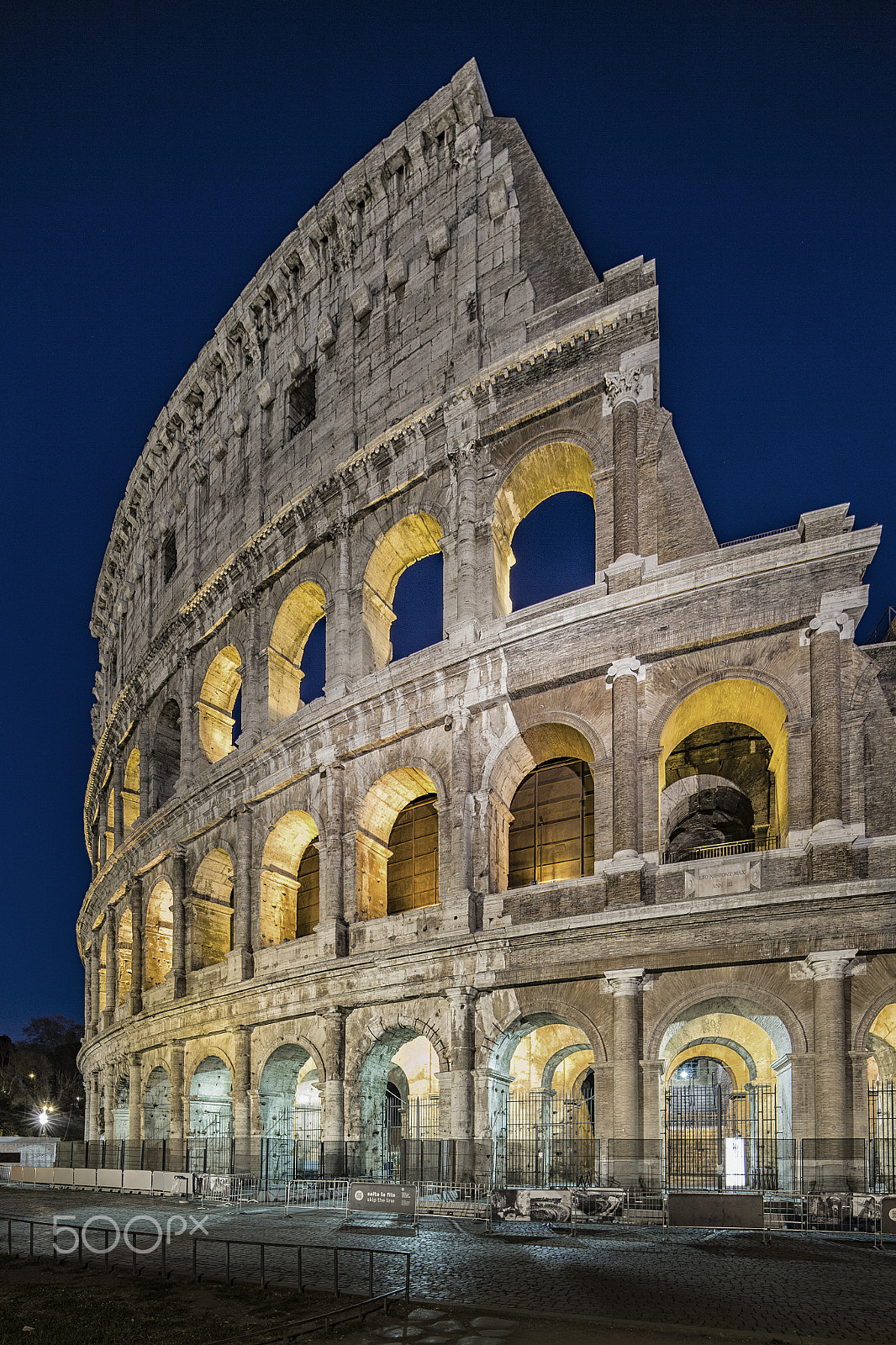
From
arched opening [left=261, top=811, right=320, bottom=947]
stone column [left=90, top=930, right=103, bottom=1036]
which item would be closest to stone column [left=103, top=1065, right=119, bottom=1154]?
stone column [left=90, top=930, right=103, bottom=1036]

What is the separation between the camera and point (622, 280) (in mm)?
18781

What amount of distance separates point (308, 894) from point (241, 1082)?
4.27 meters

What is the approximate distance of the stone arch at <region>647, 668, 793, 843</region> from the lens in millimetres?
16359

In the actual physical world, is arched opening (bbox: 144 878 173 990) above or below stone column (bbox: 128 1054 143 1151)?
above

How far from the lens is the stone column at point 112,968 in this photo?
29.1 metres

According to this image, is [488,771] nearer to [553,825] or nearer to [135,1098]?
[553,825]

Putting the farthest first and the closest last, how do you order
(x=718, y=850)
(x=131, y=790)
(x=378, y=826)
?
(x=131, y=790) < (x=378, y=826) < (x=718, y=850)

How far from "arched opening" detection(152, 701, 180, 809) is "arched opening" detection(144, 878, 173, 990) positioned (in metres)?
2.55

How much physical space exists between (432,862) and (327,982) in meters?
3.27

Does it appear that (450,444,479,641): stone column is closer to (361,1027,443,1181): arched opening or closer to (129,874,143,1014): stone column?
(361,1027,443,1181): arched opening

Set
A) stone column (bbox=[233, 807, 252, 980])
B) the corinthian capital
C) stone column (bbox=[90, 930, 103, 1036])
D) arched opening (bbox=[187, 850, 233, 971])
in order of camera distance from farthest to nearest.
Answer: stone column (bbox=[90, 930, 103, 1036])
arched opening (bbox=[187, 850, 233, 971])
stone column (bbox=[233, 807, 252, 980])
the corinthian capital

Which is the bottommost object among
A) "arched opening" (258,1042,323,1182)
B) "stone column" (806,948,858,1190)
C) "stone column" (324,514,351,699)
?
"arched opening" (258,1042,323,1182)

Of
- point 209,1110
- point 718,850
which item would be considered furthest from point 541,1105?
point 209,1110

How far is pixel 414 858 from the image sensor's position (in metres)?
21.5
